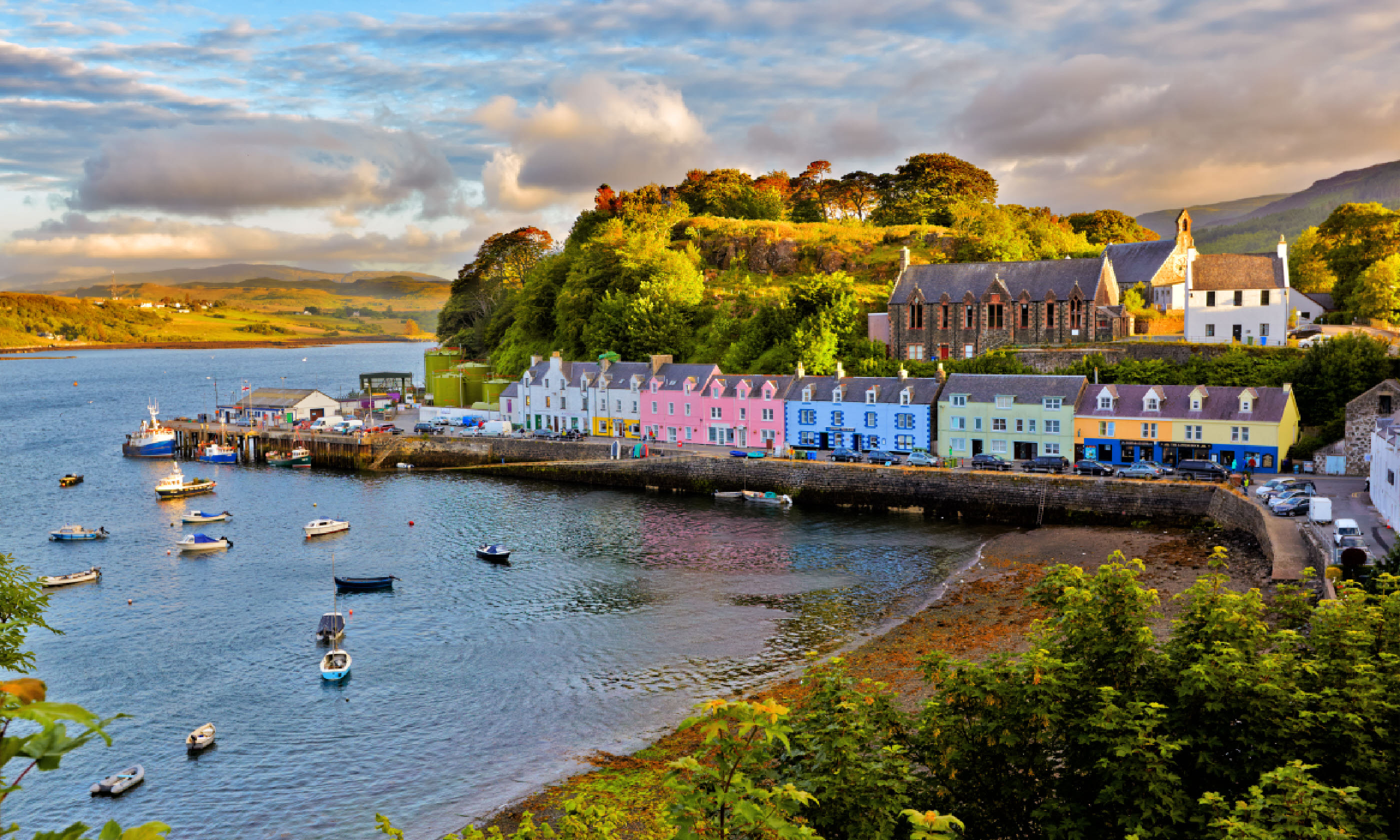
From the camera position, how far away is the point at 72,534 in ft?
176

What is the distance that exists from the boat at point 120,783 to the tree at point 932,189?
111m

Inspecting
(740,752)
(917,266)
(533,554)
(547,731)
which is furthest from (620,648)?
(917,266)

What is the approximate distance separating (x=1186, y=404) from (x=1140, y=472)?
7009mm

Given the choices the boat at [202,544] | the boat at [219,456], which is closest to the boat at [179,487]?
the boat at [219,456]

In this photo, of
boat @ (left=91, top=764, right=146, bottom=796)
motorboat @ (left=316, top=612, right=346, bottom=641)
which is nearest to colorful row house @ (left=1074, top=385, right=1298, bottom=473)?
motorboat @ (left=316, top=612, right=346, bottom=641)

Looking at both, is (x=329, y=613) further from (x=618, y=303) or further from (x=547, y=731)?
(x=618, y=303)

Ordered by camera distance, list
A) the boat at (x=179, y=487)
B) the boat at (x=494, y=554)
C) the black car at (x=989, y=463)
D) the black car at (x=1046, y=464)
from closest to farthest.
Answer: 1. the boat at (x=494, y=554)
2. the black car at (x=1046, y=464)
3. the black car at (x=989, y=463)
4. the boat at (x=179, y=487)

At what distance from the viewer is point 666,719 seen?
2802 centimetres

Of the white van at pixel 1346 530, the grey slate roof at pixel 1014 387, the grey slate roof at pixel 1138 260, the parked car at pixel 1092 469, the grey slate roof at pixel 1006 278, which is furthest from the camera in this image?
the grey slate roof at pixel 1138 260

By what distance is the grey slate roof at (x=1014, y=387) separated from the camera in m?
60.2

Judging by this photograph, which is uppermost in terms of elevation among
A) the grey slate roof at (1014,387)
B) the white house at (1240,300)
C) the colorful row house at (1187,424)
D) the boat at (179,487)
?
the white house at (1240,300)

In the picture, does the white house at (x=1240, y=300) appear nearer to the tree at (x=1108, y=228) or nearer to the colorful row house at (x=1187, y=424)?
the colorful row house at (x=1187, y=424)

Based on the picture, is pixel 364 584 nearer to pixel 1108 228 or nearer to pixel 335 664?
pixel 335 664

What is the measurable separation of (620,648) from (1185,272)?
201 ft
